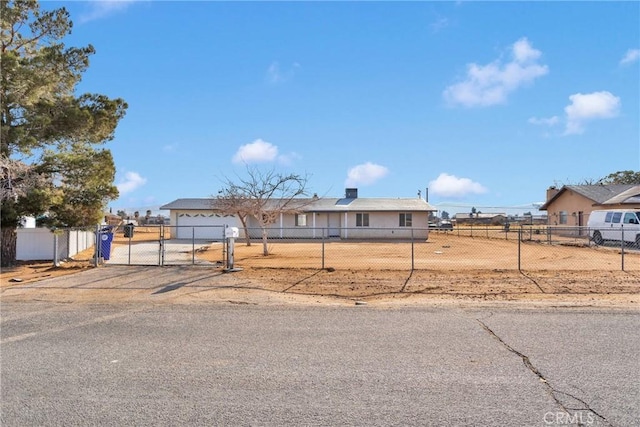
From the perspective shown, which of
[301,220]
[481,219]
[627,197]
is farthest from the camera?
[481,219]

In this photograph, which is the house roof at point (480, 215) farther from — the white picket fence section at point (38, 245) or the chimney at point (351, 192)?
the white picket fence section at point (38, 245)

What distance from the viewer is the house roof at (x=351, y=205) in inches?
1432

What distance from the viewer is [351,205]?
37375 mm

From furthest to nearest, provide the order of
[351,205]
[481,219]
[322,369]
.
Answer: [481,219]
[351,205]
[322,369]

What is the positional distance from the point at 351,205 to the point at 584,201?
62.0 ft

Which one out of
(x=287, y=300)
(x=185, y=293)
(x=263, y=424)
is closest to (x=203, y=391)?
(x=263, y=424)

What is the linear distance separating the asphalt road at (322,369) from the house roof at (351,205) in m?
26.9

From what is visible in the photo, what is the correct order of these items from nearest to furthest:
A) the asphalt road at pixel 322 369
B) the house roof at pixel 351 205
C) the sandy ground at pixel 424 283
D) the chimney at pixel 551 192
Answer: the asphalt road at pixel 322 369, the sandy ground at pixel 424 283, the house roof at pixel 351 205, the chimney at pixel 551 192

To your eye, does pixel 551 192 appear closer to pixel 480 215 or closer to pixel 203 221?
pixel 203 221

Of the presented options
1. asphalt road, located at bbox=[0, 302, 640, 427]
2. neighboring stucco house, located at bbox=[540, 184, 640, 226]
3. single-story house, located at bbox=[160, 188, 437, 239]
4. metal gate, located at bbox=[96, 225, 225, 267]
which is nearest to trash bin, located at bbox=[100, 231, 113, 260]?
metal gate, located at bbox=[96, 225, 225, 267]

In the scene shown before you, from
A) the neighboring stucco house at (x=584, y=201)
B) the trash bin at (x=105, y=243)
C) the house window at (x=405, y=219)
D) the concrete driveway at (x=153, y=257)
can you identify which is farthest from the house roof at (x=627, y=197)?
the trash bin at (x=105, y=243)

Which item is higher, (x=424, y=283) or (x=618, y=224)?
(x=618, y=224)

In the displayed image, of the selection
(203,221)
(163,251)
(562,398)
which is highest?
(203,221)

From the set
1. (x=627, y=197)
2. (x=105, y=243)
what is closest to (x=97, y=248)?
(x=105, y=243)
